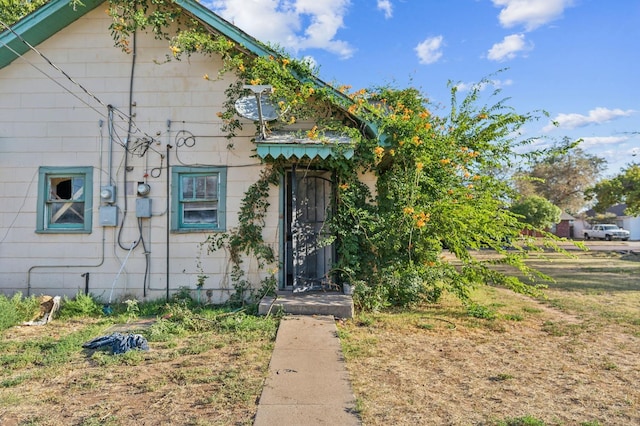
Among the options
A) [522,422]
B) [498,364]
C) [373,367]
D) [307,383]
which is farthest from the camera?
[498,364]

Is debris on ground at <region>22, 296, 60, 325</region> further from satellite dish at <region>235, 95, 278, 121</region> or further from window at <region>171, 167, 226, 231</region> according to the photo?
satellite dish at <region>235, 95, 278, 121</region>

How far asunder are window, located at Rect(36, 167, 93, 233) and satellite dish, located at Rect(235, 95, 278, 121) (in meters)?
3.22

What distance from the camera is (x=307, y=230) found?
7914mm

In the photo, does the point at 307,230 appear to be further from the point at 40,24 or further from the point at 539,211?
the point at 539,211

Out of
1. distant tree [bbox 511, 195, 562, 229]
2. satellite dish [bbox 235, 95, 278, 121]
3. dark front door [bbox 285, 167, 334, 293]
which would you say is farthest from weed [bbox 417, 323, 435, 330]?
distant tree [bbox 511, 195, 562, 229]

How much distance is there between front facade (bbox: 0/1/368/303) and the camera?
301 inches

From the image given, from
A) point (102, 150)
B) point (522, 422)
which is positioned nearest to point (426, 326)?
point (522, 422)

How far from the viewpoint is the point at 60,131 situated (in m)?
7.76

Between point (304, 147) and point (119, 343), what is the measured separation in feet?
12.8

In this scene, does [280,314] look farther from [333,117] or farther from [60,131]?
[60,131]

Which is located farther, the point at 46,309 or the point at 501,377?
the point at 46,309

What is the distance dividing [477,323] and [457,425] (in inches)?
142

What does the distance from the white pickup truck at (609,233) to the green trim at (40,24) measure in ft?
152

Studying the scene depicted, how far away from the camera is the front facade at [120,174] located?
765 centimetres
